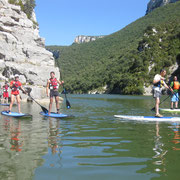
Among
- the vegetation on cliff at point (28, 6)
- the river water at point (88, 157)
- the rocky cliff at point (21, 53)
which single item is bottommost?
the river water at point (88, 157)

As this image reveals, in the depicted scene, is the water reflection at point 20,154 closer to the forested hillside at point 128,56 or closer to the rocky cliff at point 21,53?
the rocky cliff at point 21,53

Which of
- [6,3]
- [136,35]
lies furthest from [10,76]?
[136,35]

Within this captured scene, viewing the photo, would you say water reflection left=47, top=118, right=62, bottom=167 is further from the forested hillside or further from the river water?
the forested hillside

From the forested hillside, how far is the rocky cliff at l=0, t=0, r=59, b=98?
71.8 feet

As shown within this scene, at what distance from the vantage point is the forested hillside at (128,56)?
9575 cm

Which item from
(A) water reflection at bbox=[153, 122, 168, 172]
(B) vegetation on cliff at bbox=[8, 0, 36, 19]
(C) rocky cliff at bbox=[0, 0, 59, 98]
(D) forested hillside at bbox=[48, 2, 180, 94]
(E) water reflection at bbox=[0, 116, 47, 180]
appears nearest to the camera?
(E) water reflection at bbox=[0, 116, 47, 180]

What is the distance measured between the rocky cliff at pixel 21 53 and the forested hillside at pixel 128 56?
2190cm

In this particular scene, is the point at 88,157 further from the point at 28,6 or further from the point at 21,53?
the point at 28,6

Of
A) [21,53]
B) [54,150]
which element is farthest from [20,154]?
[21,53]

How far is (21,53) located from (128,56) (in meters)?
97.6

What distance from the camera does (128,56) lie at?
125375 mm

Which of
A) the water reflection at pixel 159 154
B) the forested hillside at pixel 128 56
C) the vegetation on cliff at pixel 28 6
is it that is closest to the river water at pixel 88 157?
the water reflection at pixel 159 154

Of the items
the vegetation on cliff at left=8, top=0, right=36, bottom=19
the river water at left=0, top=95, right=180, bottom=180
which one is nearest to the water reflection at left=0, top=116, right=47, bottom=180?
the river water at left=0, top=95, right=180, bottom=180

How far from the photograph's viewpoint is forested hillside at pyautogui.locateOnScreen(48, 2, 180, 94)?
95.8 meters
